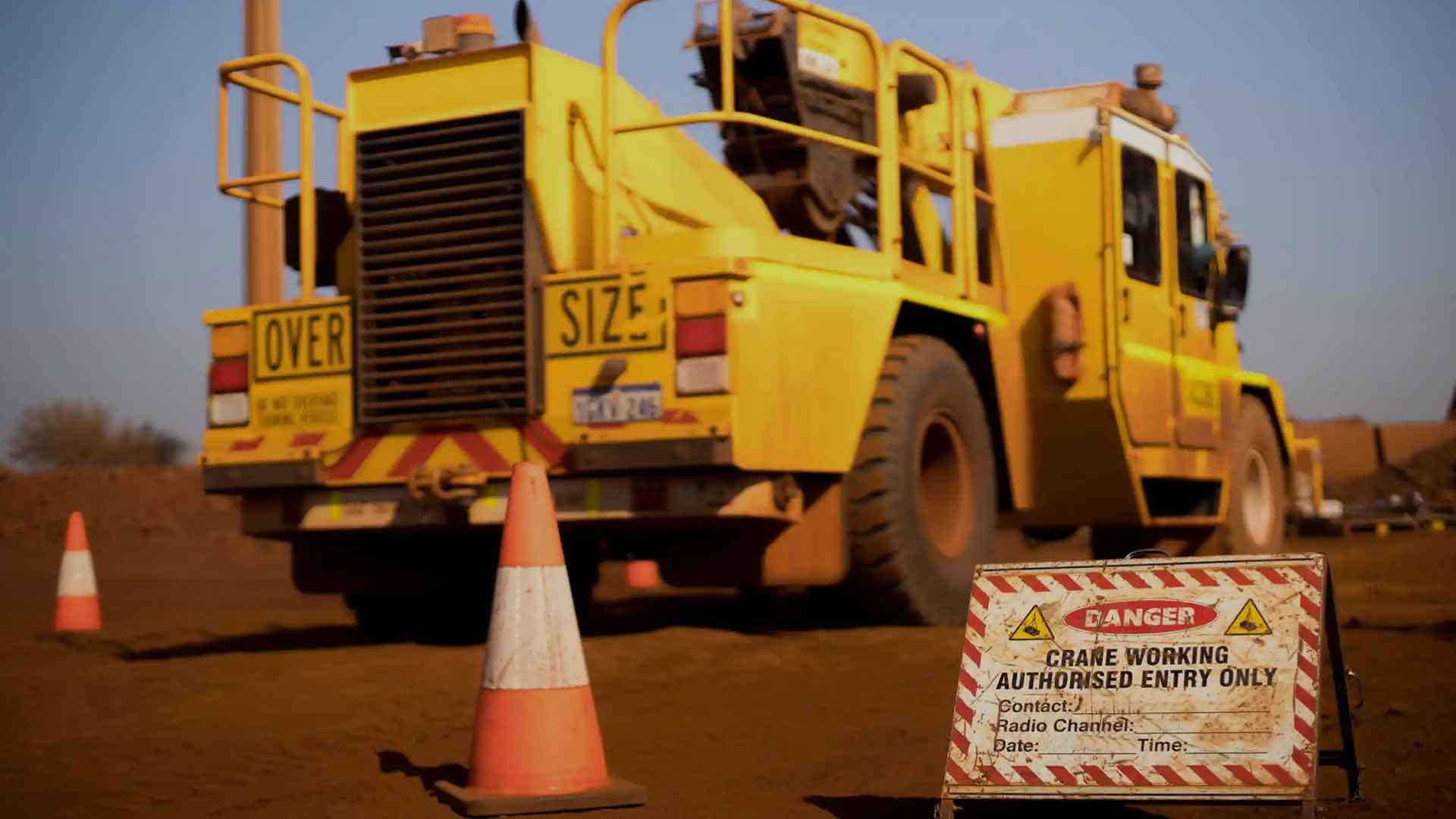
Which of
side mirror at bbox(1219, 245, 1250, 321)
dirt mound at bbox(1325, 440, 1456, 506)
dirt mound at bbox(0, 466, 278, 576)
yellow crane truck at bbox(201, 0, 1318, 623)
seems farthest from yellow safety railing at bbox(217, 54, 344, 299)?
dirt mound at bbox(1325, 440, 1456, 506)

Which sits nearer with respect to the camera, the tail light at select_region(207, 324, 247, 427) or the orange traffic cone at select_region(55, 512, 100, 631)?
the tail light at select_region(207, 324, 247, 427)

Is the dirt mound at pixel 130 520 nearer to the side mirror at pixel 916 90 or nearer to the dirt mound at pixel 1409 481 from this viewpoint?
the side mirror at pixel 916 90

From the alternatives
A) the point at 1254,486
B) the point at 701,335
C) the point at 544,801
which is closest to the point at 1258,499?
the point at 1254,486

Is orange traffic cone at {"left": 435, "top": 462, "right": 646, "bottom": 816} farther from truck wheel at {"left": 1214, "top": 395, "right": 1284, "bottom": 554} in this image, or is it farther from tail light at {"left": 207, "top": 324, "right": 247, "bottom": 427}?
truck wheel at {"left": 1214, "top": 395, "right": 1284, "bottom": 554}

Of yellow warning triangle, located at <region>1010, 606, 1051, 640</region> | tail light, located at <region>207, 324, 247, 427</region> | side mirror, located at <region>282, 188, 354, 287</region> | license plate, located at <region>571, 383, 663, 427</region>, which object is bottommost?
yellow warning triangle, located at <region>1010, 606, 1051, 640</region>

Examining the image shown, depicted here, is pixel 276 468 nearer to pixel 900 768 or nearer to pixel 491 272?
pixel 491 272

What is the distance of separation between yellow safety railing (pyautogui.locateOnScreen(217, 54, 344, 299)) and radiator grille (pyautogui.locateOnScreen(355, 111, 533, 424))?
29cm

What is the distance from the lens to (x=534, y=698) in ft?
16.4

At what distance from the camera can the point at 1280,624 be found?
176 inches

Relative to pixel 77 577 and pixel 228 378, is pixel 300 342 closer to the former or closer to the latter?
pixel 228 378

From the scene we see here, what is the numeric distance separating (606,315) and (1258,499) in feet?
22.4

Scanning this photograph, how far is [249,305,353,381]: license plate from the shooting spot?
8523mm

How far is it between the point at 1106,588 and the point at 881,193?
14.0ft

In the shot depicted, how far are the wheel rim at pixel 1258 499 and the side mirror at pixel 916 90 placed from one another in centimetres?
454
